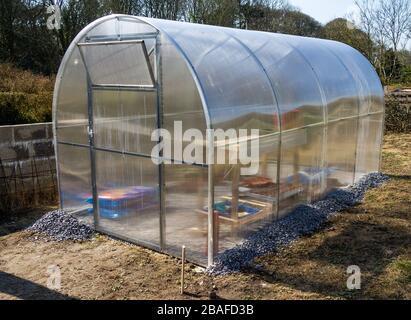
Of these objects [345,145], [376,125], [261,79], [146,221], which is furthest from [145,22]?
[376,125]

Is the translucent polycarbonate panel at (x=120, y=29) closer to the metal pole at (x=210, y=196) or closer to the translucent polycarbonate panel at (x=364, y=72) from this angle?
the metal pole at (x=210, y=196)

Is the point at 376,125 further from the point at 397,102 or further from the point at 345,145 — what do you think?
the point at 397,102

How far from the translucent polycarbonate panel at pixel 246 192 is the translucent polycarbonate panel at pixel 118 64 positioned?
1.51m

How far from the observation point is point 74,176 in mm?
6734

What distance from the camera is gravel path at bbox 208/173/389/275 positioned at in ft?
17.2

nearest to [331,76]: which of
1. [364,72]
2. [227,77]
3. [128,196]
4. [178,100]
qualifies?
[364,72]

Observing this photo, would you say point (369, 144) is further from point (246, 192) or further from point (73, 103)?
point (73, 103)

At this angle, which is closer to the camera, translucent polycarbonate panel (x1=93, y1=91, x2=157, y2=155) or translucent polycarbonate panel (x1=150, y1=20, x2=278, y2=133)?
translucent polycarbonate panel (x1=150, y1=20, x2=278, y2=133)

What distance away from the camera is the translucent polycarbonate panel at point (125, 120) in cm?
564

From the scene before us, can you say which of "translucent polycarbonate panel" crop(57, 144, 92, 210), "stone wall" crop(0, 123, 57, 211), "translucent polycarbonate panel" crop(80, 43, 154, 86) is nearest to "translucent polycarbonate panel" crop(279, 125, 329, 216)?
"translucent polycarbonate panel" crop(80, 43, 154, 86)

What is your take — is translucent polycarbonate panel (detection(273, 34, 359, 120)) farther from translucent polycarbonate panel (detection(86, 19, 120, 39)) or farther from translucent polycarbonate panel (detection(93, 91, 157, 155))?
translucent polycarbonate panel (detection(93, 91, 157, 155))

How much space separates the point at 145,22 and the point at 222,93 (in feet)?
4.31

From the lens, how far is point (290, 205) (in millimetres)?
6625

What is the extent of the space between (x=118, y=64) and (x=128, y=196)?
5.92 ft
